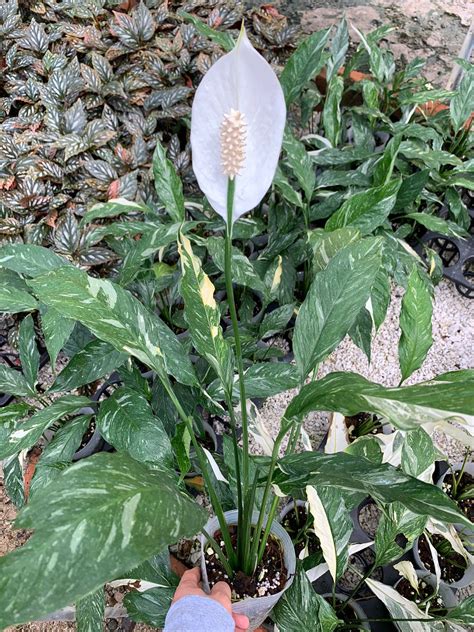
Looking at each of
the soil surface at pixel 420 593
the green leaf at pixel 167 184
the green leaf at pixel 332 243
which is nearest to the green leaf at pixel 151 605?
the soil surface at pixel 420 593

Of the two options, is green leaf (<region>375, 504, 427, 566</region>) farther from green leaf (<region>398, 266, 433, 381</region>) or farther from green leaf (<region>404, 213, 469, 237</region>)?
green leaf (<region>404, 213, 469, 237</region>)

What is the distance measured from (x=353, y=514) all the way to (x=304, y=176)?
2.36 feet

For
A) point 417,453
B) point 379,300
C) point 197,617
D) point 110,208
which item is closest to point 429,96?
point 379,300

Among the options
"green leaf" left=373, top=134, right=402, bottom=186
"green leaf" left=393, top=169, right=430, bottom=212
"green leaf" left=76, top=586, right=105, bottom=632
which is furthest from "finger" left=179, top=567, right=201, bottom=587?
"green leaf" left=393, top=169, right=430, bottom=212

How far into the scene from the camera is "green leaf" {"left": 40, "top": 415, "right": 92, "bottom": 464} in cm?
82

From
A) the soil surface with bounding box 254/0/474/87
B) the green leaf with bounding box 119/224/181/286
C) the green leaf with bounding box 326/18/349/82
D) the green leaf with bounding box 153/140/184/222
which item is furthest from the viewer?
the soil surface with bounding box 254/0/474/87

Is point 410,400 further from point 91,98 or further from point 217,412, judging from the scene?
point 91,98

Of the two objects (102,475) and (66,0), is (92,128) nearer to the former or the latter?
(66,0)

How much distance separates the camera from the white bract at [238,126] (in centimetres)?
44

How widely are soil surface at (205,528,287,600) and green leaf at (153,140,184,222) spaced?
23.2 inches

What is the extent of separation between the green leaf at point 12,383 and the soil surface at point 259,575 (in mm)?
392

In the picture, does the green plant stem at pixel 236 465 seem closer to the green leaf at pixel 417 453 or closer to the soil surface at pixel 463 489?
the green leaf at pixel 417 453

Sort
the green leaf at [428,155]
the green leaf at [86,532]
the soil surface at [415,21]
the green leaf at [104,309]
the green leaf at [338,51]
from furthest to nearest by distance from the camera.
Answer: the soil surface at [415,21] → the green leaf at [338,51] → the green leaf at [428,155] → the green leaf at [104,309] → the green leaf at [86,532]

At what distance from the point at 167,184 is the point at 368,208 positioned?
381mm
